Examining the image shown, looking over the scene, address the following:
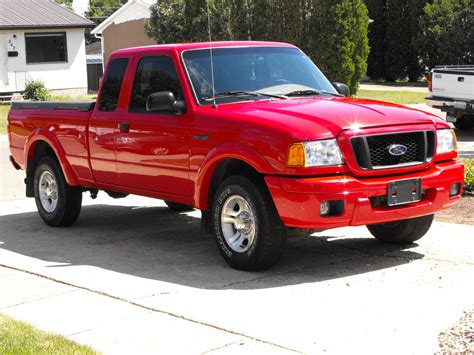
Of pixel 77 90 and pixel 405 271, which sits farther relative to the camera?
pixel 77 90

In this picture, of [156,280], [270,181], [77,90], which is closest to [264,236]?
[270,181]

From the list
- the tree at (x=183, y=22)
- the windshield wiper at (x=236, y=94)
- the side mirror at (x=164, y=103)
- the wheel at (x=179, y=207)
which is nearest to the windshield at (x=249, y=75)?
the windshield wiper at (x=236, y=94)

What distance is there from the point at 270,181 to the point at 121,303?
1513mm

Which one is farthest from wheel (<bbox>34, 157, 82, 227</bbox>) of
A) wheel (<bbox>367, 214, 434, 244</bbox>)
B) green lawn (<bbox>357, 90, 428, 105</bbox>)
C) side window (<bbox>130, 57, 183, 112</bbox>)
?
green lawn (<bbox>357, 90, 428, 105</bbox>)

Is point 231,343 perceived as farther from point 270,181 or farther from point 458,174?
point 458,174

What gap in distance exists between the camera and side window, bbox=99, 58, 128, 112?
909 centimetres

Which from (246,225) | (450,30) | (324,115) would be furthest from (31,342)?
(450,30)

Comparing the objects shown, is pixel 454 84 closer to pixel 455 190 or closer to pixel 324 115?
pixel 455 190

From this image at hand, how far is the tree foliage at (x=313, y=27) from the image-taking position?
2980 centimetres

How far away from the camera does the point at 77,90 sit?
4128 centimetres

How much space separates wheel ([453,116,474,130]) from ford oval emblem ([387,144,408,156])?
41.9 ft

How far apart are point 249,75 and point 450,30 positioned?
35.2m

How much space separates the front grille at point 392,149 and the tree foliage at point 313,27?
2254 cm

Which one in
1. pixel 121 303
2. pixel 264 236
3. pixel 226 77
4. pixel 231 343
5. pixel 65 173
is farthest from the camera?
pixel 65 173
